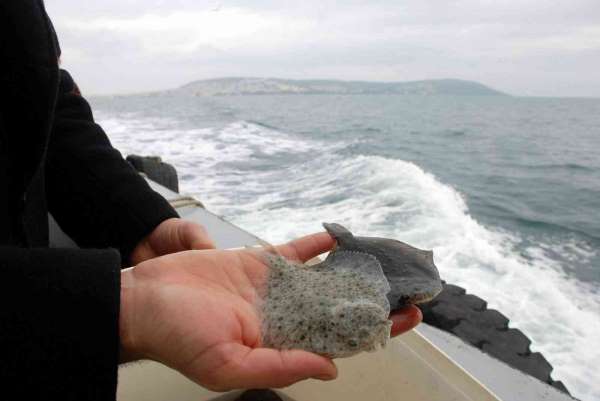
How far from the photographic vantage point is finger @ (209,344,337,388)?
1222 millimetres

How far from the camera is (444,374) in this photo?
1933 mm

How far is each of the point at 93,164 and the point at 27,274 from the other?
4.55 ft

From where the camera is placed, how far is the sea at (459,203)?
5.54 metres

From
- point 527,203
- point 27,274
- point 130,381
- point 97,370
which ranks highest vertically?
point 27,274

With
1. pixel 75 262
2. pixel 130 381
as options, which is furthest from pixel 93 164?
pixel 75 262

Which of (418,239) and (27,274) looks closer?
(27,274)

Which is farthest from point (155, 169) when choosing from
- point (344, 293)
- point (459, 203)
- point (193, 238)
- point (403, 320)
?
point (459, 203)

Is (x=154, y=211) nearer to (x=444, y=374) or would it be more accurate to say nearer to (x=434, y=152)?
(x=444, y=374)

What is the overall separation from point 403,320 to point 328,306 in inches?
11.9

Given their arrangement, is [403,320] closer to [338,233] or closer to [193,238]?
[338,233]

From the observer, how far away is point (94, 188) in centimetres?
236

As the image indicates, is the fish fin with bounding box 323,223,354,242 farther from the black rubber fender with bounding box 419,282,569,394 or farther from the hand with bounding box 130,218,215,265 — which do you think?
the black rubber fender with bounding box 419,282,569,394

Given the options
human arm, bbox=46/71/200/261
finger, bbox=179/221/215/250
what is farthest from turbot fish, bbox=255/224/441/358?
human arm, bbox=46/71/200/261

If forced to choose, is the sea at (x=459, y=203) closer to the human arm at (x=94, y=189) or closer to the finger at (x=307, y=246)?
the finger at (x=307, y=246)
